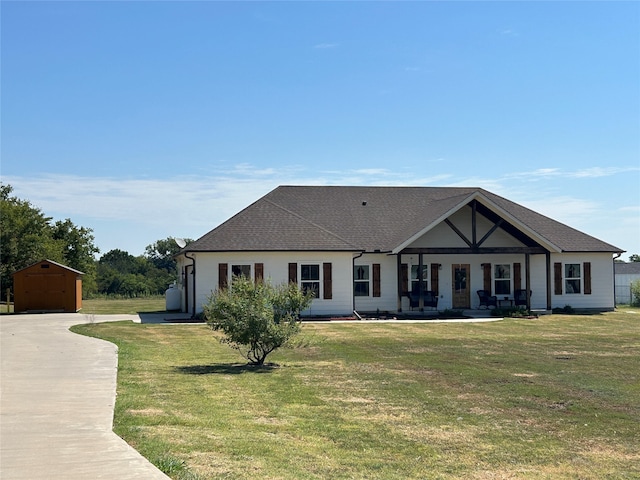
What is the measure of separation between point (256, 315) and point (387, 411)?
16.9 feet

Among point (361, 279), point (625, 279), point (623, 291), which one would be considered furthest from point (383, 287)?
point (625, 279)

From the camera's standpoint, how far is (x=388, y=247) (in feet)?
105

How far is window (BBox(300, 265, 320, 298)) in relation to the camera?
100.0 feet

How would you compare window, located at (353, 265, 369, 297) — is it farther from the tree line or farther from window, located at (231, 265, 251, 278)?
the tree line

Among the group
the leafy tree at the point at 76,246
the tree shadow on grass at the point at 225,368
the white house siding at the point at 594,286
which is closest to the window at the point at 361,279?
the white house siding at the point at 594,286

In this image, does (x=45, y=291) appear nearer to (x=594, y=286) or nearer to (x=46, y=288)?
(x=46, y=288)

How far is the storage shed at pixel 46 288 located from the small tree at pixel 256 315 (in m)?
19.5

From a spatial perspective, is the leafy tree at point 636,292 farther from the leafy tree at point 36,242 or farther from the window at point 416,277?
the leafy tree at point 36,242

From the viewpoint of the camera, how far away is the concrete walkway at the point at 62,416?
6.78 metres

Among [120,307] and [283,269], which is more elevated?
[283,269]

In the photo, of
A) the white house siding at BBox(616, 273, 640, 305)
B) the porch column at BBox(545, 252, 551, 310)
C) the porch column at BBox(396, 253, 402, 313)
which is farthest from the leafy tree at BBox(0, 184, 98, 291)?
the white house siding at BBox(616, 273, 640, 305)

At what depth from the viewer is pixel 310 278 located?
30.5 meters

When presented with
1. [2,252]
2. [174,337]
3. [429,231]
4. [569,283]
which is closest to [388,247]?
[429,231]

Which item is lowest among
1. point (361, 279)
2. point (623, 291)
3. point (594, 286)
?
point (623, 291)
